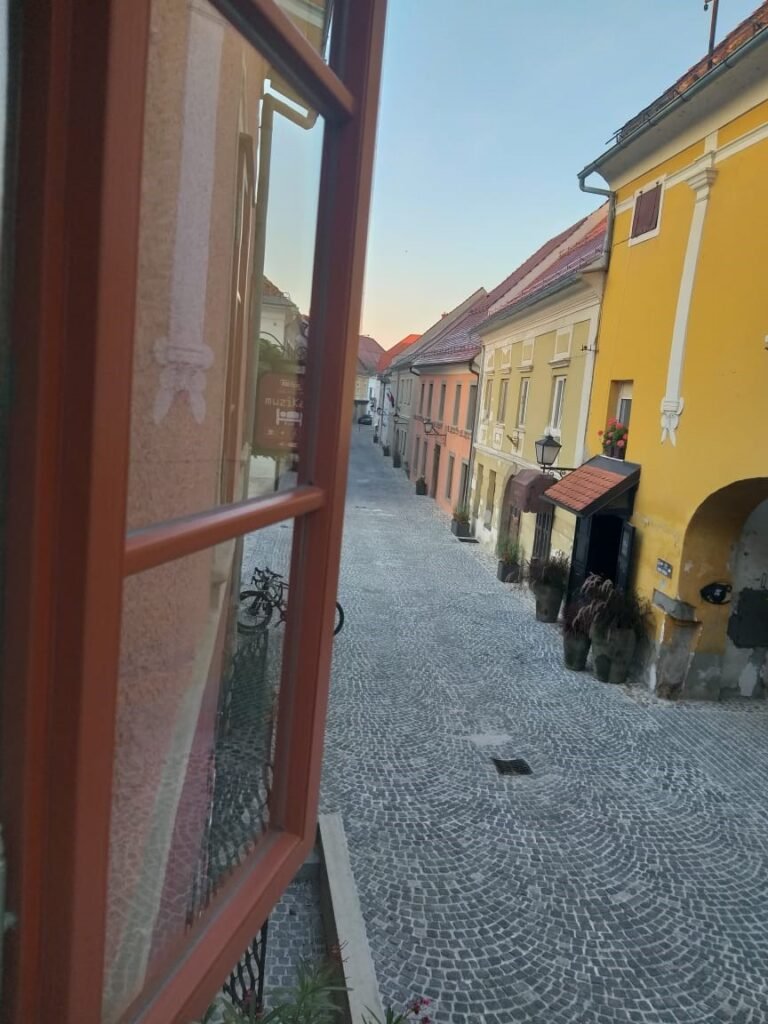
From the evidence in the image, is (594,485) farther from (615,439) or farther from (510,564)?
(510,564)

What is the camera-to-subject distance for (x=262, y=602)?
5.79ft

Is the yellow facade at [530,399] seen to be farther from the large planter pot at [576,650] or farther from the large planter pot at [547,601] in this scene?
the large planter pot at [576,650]

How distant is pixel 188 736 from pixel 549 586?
10304 mm

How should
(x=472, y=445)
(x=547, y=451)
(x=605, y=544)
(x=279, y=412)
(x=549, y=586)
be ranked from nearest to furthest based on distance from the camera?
(x=279, y=412), (x=605, y=544), (x=547, y=451), (x=549, y=586), (x=472, y=445)

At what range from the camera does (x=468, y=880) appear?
4988 millimetres

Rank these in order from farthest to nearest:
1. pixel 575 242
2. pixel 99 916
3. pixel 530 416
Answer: pixel 575 242, pixel 530 416, pixel 99 916

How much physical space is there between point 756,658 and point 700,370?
3.60 meters

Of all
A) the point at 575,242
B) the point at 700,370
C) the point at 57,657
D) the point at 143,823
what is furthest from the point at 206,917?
the point at 575,242

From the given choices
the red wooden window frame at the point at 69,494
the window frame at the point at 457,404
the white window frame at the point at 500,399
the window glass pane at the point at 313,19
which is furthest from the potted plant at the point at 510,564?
the red wooden window frame at the point at 69,494

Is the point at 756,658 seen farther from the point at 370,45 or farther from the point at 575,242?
the point at 575,242

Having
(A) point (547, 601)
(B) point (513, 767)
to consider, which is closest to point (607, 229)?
(A) point (547, 601)

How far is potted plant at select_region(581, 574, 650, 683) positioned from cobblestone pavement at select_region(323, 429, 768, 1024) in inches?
14.8

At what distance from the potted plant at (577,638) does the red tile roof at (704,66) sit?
6.23 metres

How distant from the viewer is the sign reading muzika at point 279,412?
1.51 m
